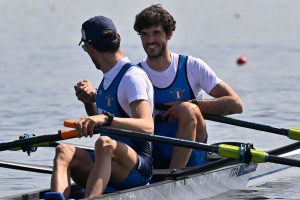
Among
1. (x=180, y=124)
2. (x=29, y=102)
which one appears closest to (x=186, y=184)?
(x=180, y=124)

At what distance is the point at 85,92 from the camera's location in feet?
30.4

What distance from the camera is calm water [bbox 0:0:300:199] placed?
49.0 ft

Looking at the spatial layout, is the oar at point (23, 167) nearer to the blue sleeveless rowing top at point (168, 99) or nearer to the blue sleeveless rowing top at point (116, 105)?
the blue sleeveless rowing top at point (168, 99)

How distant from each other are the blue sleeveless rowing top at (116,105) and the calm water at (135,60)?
2.03 m

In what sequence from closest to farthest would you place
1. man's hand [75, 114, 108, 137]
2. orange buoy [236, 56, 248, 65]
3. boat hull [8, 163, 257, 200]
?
1. man's hand [75, 114, 108, 137]
2. boat hull [8, 163, 257, 200]
3. orange buoy [236, 56, 248, 65]

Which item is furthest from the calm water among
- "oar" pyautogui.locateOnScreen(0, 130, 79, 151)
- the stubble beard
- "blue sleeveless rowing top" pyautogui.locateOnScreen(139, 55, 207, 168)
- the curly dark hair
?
"oar" pyautogui.locateOnScreen(0, 130, 79, 151)

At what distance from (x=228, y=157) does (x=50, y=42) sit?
2439 cm

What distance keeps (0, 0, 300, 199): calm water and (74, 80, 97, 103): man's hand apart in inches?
80.1

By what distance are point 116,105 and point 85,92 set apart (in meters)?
0.78

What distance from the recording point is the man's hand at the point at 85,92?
9234 millimetres

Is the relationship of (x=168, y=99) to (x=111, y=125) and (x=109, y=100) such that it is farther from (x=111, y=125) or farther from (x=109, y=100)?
(x=111, y=125)

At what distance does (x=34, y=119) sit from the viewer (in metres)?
17.2

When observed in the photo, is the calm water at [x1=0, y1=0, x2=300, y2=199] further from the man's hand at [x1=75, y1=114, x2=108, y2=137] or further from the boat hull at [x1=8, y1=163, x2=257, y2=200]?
the man's hand at [x1=75, y1=114, x2=108, y2=137]

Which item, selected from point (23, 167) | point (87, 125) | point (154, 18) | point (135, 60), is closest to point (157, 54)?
point (154, 18)
